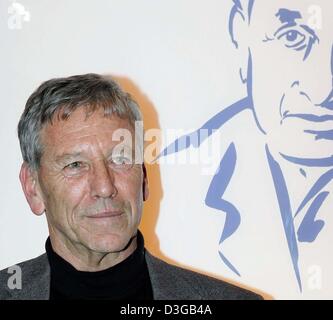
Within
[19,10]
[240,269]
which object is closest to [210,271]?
[240,269]

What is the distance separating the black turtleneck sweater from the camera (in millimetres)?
1376

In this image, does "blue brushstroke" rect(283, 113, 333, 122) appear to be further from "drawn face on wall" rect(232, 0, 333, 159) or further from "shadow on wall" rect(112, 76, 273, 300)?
"shadow on wall" rect(112, 76, 273, 300)

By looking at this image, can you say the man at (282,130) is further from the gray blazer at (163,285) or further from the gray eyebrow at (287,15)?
the gray blazer at (163,285)

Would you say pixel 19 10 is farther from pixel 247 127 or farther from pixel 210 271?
pixel 210 271

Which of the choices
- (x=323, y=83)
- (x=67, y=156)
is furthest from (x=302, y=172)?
(x=67, y=156)

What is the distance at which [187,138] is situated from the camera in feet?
5.70

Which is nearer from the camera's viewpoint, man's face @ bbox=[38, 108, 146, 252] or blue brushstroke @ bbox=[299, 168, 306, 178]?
man's face @ bbox=[38, 108, 146, 252]

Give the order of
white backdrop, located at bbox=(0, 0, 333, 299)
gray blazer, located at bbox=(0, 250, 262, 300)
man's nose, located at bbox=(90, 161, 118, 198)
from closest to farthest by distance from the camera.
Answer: man's nose, located at bbox=(90, 161, 118, 198)
gray blazer, located at bbox=(0, 250, 262, 300)
white backdrop, located at bbox=(0, 0, 333, 299)

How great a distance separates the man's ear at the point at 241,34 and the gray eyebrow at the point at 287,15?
10 centimetres

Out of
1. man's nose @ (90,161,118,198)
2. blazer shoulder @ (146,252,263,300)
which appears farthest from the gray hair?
blazer shoulder @ (146,252,263,300)

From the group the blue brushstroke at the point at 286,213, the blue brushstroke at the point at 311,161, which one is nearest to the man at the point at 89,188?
the blue brushstroke at the point at 286,213

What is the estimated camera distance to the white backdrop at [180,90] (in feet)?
5.64

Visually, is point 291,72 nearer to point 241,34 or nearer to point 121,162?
point 241,34

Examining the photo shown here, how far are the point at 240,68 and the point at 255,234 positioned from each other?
1.52 ft
